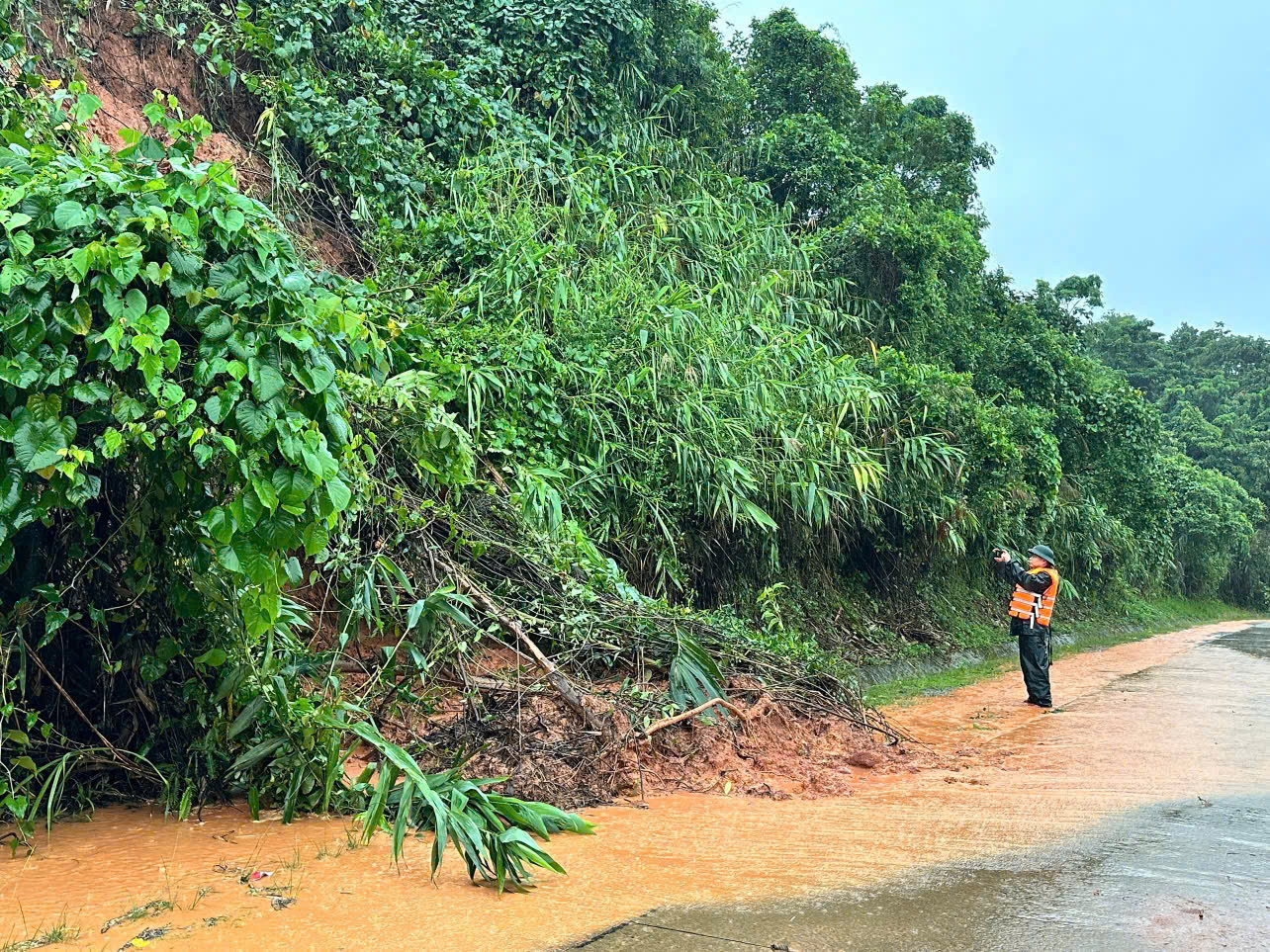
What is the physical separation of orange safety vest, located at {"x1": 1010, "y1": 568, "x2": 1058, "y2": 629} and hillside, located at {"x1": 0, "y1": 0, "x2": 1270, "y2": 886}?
1.77m

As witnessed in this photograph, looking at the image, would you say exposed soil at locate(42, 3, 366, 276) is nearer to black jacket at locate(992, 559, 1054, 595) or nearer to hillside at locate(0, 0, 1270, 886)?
hillside at locate(0, 0, 1270, 886)

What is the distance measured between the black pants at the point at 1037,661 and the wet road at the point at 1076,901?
3086 mm

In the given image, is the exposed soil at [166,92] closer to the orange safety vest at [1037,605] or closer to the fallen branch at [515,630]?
the fallen branch at [515,630]

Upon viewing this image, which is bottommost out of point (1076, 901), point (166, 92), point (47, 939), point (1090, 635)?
point (1090, 635)

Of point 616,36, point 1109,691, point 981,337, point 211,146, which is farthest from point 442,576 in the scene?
point 981,337

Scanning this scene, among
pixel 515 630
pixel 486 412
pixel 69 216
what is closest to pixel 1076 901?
pixel 515 630

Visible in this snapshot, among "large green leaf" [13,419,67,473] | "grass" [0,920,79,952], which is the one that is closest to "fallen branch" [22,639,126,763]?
"large green leaf" [13,419,67,473]

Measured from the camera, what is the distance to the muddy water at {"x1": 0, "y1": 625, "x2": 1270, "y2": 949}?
10.3 feet

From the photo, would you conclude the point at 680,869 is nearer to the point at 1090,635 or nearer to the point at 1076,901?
the point at 1076,901

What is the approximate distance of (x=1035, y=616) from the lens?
29.8 ft

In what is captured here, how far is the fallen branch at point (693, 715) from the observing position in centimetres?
549

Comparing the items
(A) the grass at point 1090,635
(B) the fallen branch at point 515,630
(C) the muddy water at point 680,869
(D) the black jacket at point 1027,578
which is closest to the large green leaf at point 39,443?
(C) the muddy water at point 680,869

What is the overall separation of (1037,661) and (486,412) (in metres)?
5.43

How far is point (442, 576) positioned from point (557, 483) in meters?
1.82
